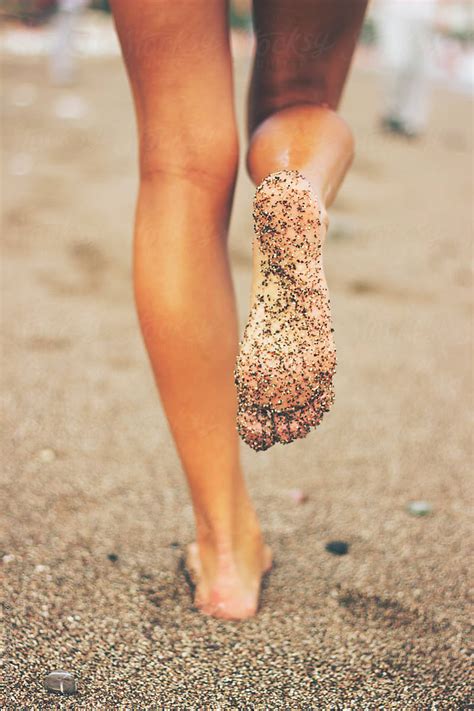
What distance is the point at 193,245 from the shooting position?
1.04m

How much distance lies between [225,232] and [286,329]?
0.26m

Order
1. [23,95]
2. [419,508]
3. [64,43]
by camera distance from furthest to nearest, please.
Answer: [64,43] < [23,95] < [419,508]

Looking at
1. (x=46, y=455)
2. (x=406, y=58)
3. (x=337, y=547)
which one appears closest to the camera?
(x=337, y=547)

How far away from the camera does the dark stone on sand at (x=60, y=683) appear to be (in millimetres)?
950

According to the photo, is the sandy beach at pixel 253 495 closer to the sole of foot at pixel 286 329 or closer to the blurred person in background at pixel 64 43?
the sole of foot at pixel 286 329

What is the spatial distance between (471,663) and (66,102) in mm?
5251

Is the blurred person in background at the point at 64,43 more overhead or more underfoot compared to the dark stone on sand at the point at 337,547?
more underfoot

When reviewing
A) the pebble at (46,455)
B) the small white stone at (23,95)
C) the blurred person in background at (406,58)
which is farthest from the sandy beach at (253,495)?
the small white stone at (23,95)

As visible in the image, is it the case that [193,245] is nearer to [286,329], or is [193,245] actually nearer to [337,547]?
[286,329]

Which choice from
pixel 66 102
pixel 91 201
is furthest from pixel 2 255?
pixel 66 102

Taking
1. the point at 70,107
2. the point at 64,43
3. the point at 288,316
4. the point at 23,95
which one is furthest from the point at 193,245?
the point at 64,43

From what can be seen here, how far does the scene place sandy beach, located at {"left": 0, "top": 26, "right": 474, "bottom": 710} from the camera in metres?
1.01

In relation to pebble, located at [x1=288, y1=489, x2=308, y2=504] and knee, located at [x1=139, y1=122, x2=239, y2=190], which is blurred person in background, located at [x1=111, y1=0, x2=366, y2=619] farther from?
pebble, located at [x1=288, y1=489, x2=308, y2=504]

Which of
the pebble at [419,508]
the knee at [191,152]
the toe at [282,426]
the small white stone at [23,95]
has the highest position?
the knee at [191,152]
